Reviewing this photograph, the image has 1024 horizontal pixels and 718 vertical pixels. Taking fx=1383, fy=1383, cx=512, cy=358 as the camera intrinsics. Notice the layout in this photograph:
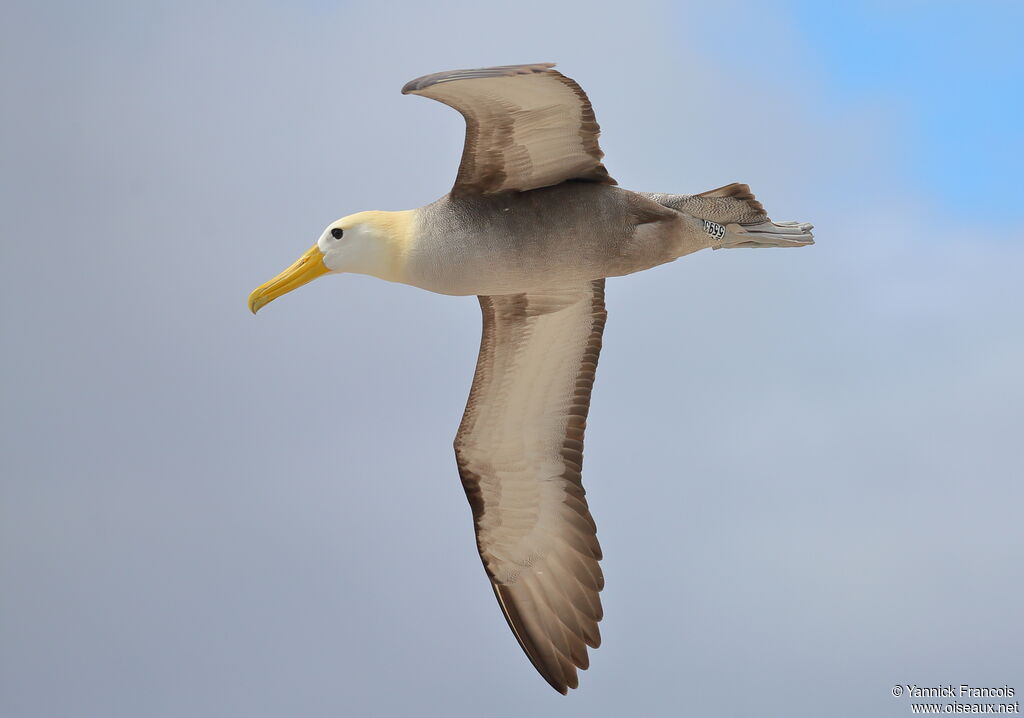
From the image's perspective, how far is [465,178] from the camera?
32.0 ft

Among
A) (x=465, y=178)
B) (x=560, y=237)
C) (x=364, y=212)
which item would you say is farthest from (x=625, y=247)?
(x=364, y=212)

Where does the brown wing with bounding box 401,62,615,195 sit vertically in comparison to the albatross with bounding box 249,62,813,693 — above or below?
above

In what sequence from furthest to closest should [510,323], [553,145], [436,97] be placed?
1. [510,323]
2. [553,145]
3. [436,97]

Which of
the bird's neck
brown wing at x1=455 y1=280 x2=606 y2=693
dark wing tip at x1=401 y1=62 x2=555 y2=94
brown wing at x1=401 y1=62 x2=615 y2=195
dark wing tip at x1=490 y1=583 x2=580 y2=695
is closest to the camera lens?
dark wing tip at x1=401 y1=62 x2=555 y2=94

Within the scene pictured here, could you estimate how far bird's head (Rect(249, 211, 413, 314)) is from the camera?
985 cm

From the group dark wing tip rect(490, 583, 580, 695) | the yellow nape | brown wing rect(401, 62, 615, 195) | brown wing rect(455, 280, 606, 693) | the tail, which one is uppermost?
brown wing rect(401, 62, 615, 195)

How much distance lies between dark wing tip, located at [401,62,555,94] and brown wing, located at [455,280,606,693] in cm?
275

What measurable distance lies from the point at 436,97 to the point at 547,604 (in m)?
4.42

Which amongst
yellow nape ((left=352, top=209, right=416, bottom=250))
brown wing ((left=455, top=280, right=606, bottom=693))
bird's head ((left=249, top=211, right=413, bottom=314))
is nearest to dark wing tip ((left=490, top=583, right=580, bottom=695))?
brown wing ((left=455, top=280, right=606, bottom=693))

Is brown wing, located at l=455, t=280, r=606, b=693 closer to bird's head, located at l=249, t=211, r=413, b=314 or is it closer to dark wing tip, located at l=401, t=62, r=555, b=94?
bird's head, located at l=249, t=211, r=413, b=314

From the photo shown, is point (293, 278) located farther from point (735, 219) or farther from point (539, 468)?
point (735, 219)

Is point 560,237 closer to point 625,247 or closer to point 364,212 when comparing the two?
point 625,247

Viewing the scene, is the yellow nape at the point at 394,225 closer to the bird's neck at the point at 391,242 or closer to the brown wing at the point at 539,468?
the bird's neck at the point at 391,242

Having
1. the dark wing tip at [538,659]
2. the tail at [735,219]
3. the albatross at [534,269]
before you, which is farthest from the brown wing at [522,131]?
the dark wing tip at [538,659]
